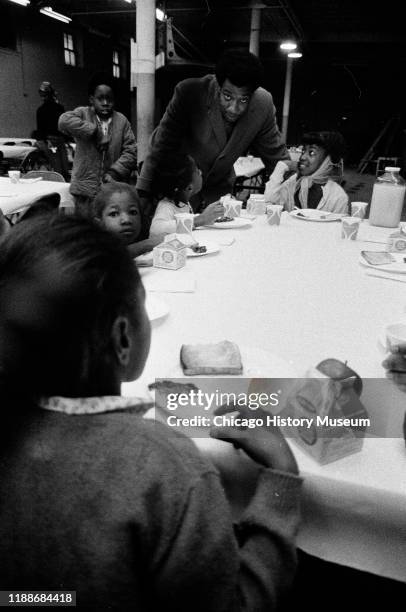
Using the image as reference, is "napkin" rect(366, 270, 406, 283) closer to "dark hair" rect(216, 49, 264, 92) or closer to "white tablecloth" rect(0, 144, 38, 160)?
"dark hair" rect(216, 49, 264, 92)

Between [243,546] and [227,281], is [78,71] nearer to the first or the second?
[227,281]

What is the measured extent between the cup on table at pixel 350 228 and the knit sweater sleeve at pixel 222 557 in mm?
1714

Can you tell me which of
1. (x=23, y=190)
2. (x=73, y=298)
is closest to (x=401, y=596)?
(x=73, y=298)

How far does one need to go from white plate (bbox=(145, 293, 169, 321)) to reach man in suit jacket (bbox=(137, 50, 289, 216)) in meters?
1.56

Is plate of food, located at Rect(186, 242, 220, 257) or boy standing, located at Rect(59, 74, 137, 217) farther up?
boy standing, located at Rect(59, 74, 137, 217)

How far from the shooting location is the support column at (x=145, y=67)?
422 cm

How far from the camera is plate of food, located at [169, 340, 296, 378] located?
0.92 metres

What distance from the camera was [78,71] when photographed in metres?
12.8

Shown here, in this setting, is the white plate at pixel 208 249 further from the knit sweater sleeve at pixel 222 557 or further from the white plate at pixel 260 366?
the knit sweater sleeve at pixel 222 557

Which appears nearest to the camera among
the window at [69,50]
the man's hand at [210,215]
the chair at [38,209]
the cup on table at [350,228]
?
the chair at [38,209]

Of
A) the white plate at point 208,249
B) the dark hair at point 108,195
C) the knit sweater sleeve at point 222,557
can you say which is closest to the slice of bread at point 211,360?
the knit sweater sleeve at point 222,557

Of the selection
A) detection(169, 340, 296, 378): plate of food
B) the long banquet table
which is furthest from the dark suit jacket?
detection(169, 340, 296, 378): plate of food

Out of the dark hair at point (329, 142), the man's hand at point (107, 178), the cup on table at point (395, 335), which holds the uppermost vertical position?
the dark hair at point (329, 142)

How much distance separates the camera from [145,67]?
4.34 meters
